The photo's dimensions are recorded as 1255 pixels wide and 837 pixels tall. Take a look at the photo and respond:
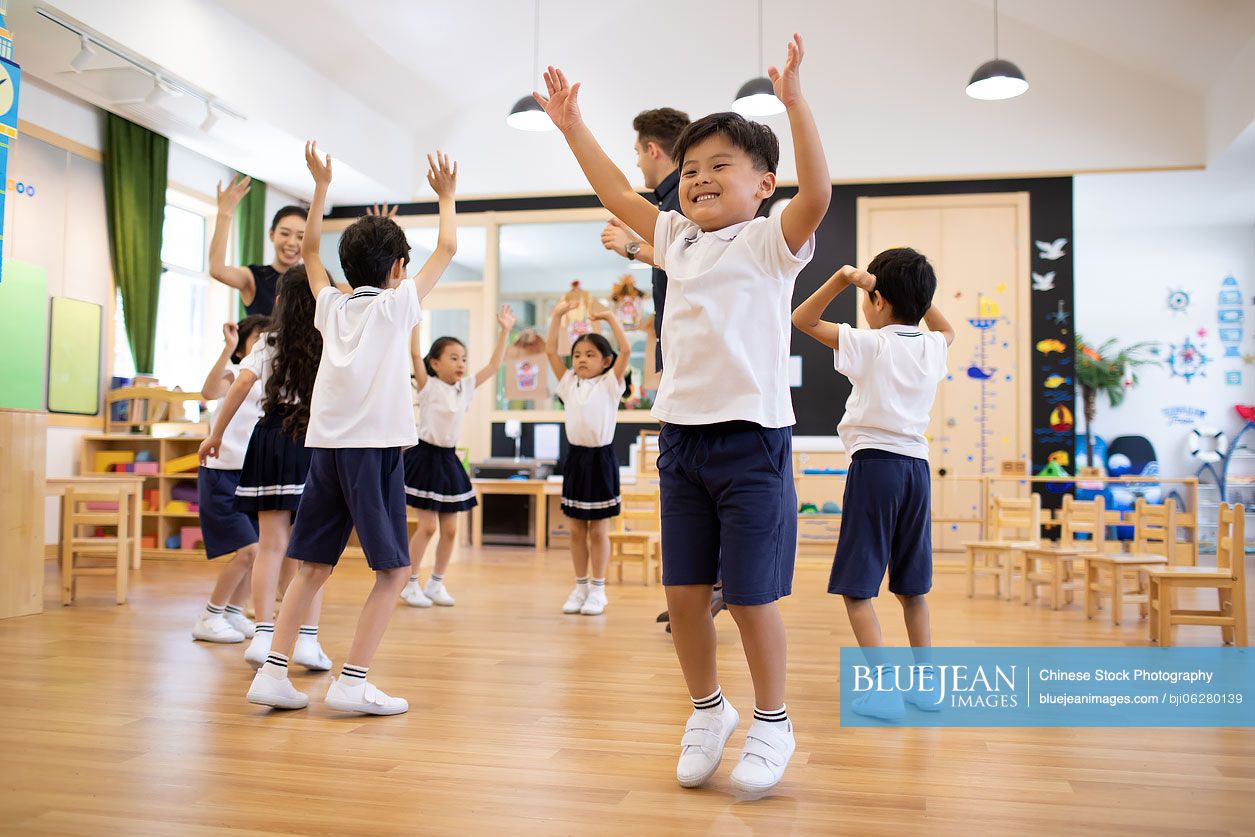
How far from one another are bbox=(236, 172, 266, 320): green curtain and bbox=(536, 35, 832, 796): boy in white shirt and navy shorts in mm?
6907

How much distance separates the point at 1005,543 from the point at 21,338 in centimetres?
492

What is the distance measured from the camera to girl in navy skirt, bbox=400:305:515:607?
14.1ft

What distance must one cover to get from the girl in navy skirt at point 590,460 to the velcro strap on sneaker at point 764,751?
2.38 meters

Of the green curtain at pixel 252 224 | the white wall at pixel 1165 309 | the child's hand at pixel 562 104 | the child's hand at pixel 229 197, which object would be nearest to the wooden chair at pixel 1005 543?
the child's hand at pixel 562 104

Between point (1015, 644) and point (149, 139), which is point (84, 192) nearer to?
point (149, 139)

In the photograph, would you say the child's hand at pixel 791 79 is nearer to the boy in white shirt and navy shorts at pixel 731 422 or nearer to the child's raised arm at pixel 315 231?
the boy in white shirt and navy shorts at pixel 731 422

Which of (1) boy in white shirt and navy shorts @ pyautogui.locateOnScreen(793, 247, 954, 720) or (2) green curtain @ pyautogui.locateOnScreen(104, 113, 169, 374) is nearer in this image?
(1) boy in white shirt and navy shorts @ pyautogui.locateOnScreen(793, 247, 954, 720)

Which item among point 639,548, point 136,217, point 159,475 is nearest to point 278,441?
point 639,548

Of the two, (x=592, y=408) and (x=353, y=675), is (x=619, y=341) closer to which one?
(x=592, y=408)

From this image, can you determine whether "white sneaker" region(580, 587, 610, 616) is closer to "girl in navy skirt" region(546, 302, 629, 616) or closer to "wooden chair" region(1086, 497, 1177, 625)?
"girl in navy skirt" region(546, 302, 629, 616)

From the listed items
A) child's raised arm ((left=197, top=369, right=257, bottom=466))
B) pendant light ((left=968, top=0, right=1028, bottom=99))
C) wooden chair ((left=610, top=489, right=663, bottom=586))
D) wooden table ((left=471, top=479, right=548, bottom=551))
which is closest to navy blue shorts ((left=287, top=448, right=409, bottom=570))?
child's raised arm ((left=197, top=369, right=257, bottom=466))

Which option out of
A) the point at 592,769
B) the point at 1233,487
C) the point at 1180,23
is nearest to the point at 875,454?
the point at 592,769

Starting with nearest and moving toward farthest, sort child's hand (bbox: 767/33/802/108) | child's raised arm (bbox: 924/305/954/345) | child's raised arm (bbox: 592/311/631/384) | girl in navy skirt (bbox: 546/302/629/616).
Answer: child's hand (bbox: 767/33/802/108)
child's raised arm (bbox: 924/305/954/345)
child's raised arm (bbox: 592/311/631/384)
girl in navy skirt (bbox: 546/302/629/616)

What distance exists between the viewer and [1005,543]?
507 cm
